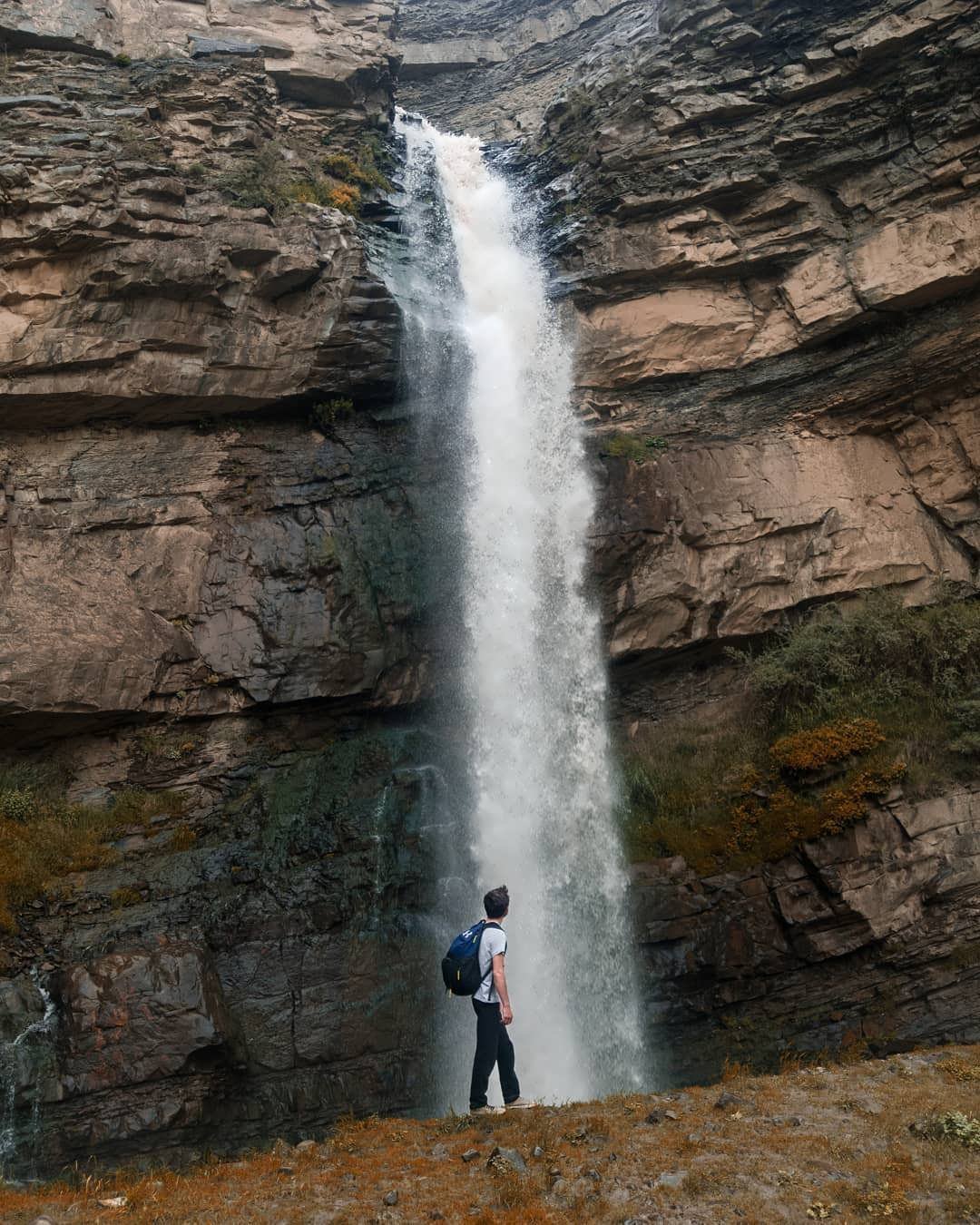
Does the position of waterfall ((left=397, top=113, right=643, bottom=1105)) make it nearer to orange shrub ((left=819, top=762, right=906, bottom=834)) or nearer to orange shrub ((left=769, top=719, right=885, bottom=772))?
orange shrub ((left=769, top=719, right=885, bottom=772))

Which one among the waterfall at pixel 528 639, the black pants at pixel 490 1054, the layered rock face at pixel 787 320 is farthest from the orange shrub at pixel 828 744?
the black pants at pixel 490 1054

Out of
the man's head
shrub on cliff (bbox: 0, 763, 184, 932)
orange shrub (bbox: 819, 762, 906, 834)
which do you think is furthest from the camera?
shrub on cliff (bbox: 0, 763, 184, 932)

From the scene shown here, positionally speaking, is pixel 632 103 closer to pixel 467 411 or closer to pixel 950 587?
pixel 467 411

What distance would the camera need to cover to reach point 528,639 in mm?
14055

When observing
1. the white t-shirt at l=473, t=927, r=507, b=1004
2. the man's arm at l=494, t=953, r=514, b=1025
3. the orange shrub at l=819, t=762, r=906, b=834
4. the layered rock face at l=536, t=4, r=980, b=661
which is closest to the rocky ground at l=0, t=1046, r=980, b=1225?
the man's arm at l=494, t=953, r=514, b=1025

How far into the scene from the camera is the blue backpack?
704 cm

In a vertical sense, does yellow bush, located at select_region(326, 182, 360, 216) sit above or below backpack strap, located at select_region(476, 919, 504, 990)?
above

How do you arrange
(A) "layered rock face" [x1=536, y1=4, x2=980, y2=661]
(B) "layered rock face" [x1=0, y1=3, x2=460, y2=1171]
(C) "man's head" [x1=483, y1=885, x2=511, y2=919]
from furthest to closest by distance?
(A) "layered rock face" [x1=536, y1=4, x2=980, y2=661]
(B) "layered rock face" [x1=0, y1=3, x2=460, y2=1171]
(C) "man's head" [x1=483, y1=885, x2=511, y2=919]

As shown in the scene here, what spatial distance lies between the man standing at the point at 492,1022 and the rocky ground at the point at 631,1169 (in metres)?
0.23

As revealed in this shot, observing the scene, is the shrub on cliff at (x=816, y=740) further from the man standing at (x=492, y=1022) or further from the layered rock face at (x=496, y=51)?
the layered rock face at (x=496, y=51)

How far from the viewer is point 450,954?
717 cm

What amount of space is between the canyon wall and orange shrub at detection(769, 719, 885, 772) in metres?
0.96

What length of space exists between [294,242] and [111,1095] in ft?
42.0

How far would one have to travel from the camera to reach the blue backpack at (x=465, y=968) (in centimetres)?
704
